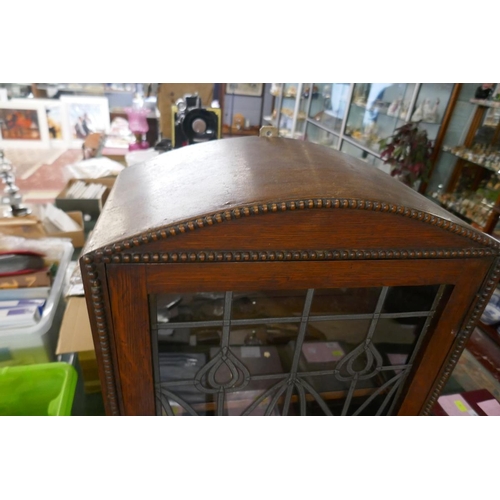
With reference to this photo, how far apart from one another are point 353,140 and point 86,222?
288 centimetres

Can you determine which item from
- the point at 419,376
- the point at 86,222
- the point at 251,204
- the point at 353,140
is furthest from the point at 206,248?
the point at 353,140

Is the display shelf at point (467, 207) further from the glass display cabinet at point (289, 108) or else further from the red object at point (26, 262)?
the glass display cabinet at point (289, 108)

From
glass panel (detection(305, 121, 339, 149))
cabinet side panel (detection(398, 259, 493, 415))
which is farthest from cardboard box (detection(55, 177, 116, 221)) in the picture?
glass panel (detection(305, 121, 339, 149))

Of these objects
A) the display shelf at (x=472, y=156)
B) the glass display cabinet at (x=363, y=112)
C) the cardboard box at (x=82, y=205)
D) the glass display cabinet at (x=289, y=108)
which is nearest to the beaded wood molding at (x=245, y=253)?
the cardboard box at (x=82, y=205)

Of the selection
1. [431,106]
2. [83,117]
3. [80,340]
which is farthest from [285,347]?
[83,117]

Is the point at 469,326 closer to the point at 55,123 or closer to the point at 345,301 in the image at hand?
the point at 345,301

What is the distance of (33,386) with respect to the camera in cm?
83

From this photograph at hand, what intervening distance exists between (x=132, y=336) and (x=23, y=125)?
2353 millimetres

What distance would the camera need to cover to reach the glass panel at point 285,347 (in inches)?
23.6

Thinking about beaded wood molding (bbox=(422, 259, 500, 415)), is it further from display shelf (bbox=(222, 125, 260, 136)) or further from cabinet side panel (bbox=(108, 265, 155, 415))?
display shelf (bbox=(222, 125, 260, 136))

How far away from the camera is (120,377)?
1.95 feet

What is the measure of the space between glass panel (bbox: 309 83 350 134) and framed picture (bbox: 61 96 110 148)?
97.4 inches

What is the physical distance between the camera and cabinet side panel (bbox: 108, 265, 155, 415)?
508 millimetres

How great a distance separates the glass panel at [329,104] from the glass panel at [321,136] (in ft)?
0.30
